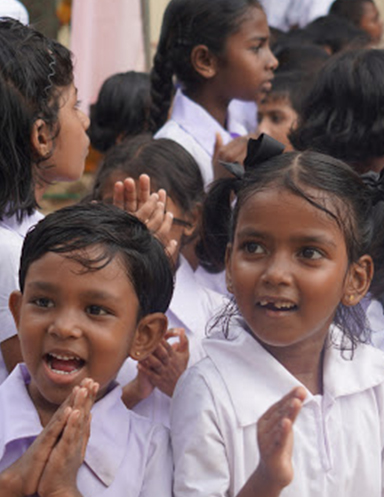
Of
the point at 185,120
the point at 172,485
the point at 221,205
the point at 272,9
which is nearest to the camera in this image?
the point at 172,485

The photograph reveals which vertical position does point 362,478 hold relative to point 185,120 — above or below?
below

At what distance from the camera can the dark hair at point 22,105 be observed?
2.24 metres

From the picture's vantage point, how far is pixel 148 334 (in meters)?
2.01

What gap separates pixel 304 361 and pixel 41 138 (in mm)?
884

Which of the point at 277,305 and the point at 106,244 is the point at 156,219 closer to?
the point at 106,244

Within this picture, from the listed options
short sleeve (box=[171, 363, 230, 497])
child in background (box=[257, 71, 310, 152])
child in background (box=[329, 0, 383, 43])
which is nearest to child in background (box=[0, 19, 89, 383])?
short sleeve (box=[171, 363, 230, 497])

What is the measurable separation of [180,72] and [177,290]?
133 centimetres

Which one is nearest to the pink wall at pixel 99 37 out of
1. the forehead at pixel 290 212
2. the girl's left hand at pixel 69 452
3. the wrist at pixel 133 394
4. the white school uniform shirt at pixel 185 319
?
the white school uniform shirt at pixel 185 319

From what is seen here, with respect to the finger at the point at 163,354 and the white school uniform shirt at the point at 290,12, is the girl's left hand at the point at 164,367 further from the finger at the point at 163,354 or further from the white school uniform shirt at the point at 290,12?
the white school uniform shirt at the point at 290,12

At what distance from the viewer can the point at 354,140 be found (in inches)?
106

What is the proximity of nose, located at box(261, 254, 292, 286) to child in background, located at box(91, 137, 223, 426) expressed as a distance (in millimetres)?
417

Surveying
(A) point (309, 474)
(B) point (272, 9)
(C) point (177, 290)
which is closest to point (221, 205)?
(C) point (177, 290)

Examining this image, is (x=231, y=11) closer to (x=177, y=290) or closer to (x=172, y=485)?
(x=177, y=290)

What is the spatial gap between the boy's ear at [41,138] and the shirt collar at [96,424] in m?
0.63
